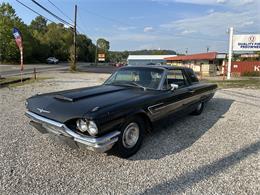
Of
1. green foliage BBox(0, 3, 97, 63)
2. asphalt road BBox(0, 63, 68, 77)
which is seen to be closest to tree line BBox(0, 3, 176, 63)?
green foliage BBox(0, 3, 97, 63)

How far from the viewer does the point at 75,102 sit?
3.73m

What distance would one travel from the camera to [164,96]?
4.52 metres

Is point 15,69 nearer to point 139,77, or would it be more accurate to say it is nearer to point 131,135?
point 139,77

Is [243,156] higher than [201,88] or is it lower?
lower

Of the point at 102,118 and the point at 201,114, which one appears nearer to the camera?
the point at 102,118

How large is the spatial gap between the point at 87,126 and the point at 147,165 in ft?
3.73

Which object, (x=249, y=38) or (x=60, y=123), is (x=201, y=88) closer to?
(x=60, y=123)

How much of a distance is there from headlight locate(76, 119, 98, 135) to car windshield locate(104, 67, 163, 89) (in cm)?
178

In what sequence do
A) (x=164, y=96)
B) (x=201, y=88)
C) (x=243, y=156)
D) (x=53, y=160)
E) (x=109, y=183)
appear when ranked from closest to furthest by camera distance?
1. (x=109, y=183)
2. (x=53, y=160)
3. (x=243, y=156)
4. (x=164, y=96)
5. (x=201, y=88)

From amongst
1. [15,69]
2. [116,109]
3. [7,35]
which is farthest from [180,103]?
[7,35]

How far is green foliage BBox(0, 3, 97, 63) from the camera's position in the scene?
1656 inches

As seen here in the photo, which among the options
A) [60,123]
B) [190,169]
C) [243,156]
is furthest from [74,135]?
[243,156]

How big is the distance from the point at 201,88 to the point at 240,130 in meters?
1.50

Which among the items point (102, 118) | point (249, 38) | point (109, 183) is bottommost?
point (109, 183)
